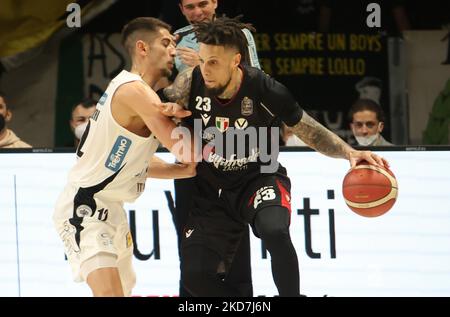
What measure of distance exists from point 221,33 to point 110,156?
0.98 meters

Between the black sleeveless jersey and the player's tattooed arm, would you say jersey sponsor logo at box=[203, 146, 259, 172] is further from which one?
the player's tattooed arm

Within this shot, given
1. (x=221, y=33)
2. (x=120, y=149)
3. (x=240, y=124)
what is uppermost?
(x=221, y=33)

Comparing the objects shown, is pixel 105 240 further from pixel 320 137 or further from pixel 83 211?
pixel 320 137

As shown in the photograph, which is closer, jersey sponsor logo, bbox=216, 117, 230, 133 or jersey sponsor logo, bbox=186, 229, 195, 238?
jersey sponsor logo, bbox=216, 117, 230, 133

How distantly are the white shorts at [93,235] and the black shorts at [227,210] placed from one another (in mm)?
403

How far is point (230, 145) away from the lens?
22.5 feet

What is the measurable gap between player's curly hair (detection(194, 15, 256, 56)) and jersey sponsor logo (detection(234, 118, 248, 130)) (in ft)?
1.35

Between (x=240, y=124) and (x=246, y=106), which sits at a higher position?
(x=246, y=106)

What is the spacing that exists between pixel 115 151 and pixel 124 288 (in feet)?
2.83

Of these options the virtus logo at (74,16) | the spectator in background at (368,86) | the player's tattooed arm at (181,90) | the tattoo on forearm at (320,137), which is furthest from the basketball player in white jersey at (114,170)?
the spectator in background at (368,86)

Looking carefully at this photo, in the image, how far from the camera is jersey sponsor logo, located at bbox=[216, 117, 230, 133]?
6.85 metres

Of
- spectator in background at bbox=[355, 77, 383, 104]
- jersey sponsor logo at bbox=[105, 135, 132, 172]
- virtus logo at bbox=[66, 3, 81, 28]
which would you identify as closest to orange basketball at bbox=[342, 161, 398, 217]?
jersey sponsor logo at bbox=[105, 135, 132, 172]

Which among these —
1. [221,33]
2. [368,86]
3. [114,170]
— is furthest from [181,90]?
[368,86]
